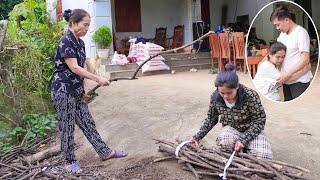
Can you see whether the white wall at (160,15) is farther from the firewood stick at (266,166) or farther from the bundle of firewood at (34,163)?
the firewood stick at (266,166)

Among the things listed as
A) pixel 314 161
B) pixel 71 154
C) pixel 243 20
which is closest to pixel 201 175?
pixel 314 161

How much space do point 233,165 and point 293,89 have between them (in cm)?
87

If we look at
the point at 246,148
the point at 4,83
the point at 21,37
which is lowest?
the point at 246,148

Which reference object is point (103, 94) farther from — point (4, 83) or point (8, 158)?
point (8, 158)

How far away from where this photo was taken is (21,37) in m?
6.46

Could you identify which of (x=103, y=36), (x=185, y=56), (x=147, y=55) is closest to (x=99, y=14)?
(x=103, y=36)

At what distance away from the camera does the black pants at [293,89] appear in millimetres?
2523

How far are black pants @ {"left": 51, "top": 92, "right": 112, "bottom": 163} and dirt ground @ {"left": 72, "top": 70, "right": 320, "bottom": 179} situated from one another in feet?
0.91

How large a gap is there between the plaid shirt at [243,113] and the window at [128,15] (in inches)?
372

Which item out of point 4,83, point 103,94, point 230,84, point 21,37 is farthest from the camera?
point 103,94

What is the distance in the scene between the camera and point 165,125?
5.05 m

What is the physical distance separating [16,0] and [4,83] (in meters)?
16.6

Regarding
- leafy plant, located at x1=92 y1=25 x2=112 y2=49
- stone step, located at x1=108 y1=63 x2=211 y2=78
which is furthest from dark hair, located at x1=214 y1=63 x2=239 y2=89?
leafy plant, located at x1=92 y1=25 x2=112 y2=49

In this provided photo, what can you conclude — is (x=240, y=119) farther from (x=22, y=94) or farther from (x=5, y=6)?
(x=5, y=6)
